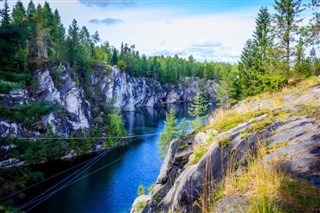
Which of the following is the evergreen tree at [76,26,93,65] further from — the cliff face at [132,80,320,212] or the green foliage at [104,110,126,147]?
the cliff face at [132,80,320,212]

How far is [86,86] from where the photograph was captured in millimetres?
67500

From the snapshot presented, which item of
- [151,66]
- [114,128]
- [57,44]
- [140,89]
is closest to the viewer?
[57,44]

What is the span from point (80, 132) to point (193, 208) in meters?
55.1

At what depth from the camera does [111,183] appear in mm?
35656

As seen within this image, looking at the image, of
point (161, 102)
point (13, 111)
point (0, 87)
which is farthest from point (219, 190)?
point (161, 102)

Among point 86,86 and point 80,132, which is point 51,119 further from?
point 86,86

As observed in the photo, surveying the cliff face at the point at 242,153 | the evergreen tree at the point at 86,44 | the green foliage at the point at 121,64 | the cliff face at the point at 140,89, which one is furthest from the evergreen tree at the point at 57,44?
the cliff face at the point at 242,153

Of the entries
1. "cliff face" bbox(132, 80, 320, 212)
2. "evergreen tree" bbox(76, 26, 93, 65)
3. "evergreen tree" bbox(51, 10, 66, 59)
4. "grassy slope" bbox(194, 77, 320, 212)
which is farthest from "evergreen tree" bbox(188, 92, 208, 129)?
"evergreen tree" bbox(76, 26, 93, 65)

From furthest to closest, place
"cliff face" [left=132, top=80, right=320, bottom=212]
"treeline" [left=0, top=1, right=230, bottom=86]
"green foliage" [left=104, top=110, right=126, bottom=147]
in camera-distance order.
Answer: "green foliage" [left=104, top=110, right=126, bottom=147] < "treeline" [left=0, top=1, right=230, bottom=86] < "cliff face" [left=132, top=80, right=320, bottom=212]

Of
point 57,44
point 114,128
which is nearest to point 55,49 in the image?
point 57,44

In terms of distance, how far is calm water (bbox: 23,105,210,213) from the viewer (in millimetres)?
29438

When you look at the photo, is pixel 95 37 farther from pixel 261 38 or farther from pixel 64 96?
pixel 261 38

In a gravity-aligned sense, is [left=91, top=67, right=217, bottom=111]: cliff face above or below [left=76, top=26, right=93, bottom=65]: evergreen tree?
below

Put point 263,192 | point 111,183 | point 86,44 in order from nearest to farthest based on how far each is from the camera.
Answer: point 263,192, point 111,183, point 86,44
